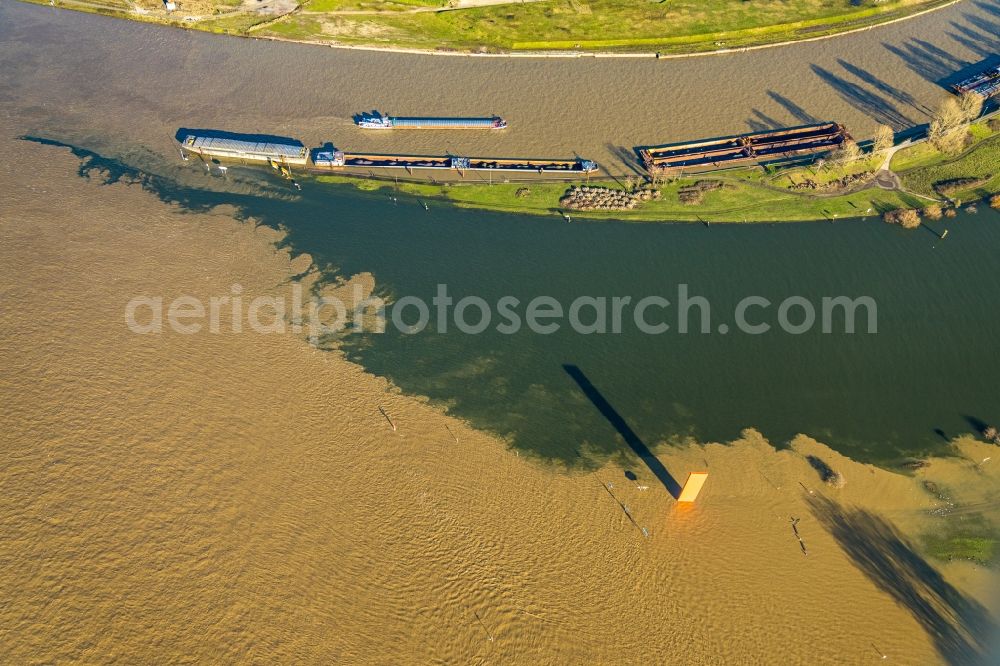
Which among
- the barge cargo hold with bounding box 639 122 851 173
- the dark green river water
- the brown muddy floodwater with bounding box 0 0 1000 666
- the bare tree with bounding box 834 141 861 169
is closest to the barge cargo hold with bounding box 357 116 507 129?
the brown muddy floodwater with bounding box 0 0 1000 666

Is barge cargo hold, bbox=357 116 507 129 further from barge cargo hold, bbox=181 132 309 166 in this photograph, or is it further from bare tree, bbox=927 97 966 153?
bare tree, bbox=927 97 966 153

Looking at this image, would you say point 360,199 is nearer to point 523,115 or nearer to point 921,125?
point 523,115

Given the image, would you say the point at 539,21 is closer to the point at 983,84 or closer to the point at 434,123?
the point at 434,123

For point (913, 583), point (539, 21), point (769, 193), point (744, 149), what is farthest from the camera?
point (539, 21)

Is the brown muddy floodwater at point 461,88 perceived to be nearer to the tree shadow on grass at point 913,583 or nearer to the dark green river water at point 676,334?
the dark green river water at point 676,334

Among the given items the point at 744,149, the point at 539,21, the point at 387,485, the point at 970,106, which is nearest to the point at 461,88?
the point at 539,21

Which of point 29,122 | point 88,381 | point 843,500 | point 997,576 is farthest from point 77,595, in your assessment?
point 29,122
